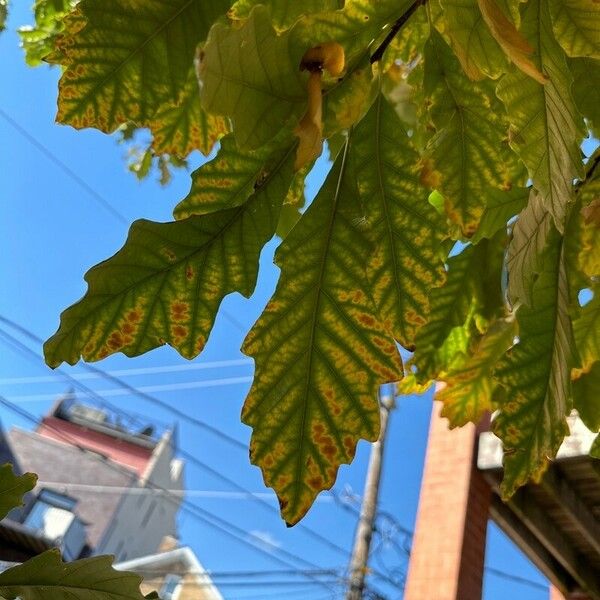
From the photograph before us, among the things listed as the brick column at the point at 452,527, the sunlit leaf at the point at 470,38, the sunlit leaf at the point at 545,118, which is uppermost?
the brick column at the point at 452,527

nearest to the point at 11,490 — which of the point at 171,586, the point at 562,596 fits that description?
the point at 562,596

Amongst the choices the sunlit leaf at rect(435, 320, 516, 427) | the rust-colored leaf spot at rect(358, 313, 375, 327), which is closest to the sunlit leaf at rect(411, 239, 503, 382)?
the sunlit leaf at rect(435, 320, 516, 427)

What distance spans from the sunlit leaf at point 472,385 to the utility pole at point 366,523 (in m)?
5.13

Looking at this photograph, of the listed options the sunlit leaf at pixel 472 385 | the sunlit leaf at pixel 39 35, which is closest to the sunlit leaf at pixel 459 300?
the sunlit leaf at pixel 472 385

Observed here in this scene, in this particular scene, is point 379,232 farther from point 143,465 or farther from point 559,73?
point 143,465

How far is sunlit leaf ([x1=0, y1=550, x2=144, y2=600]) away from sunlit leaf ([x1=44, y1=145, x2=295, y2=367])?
0.44 feet

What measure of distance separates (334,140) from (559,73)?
37 centimetres

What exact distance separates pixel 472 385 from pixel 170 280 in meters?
0.40

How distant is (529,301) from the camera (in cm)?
56

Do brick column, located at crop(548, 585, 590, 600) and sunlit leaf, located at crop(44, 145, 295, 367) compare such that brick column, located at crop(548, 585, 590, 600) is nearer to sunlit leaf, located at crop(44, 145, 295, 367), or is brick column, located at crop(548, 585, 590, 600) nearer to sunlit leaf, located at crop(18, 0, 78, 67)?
sunlit leaf, located at crop(18, 0, 78, 67)

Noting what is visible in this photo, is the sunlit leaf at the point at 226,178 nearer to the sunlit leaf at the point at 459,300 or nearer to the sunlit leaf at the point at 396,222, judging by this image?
the sunlit leaf at the point at 396,222

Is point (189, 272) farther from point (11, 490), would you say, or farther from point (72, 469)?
point (72, 469)

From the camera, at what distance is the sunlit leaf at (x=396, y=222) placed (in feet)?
1.69

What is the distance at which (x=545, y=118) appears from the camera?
0.42m
